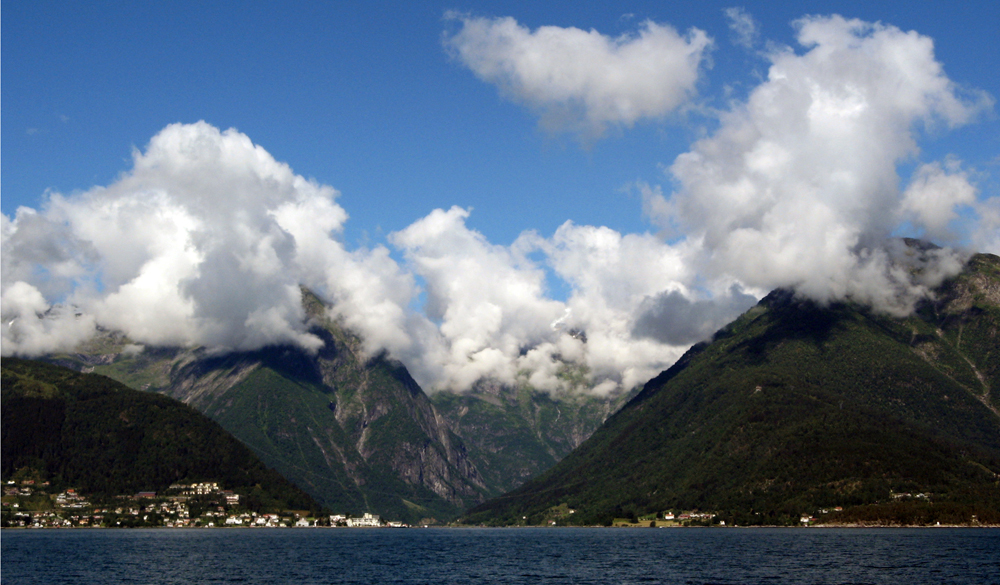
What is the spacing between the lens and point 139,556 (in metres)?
196

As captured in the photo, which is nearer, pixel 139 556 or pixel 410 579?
pixel 410 579

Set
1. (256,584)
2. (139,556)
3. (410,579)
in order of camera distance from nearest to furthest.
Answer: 1. (256,584)
2. (410,579)
3. (139,556)

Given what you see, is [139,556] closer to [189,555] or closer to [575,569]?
[189,555]

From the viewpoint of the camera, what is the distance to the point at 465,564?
617 feet

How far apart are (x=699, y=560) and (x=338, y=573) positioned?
251 ft

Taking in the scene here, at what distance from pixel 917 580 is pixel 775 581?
842 inches

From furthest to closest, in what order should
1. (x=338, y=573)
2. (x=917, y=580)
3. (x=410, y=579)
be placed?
(x=338, y=573)
(x=410, y=579)
(x=917, y=580)

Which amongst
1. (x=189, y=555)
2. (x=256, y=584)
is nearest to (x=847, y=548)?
(x=256, y=584)

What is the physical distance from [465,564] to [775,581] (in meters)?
75.2

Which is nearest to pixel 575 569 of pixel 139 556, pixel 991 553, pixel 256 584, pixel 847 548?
pixel 256 584

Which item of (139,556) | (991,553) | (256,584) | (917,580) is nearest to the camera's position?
(917,580)

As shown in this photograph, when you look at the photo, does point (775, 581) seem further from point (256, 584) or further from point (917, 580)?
point (256, 584)

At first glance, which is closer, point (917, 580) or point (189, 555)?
point (917, 580)

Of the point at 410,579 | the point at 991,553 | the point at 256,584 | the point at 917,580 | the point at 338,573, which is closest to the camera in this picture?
the point at 917,580
